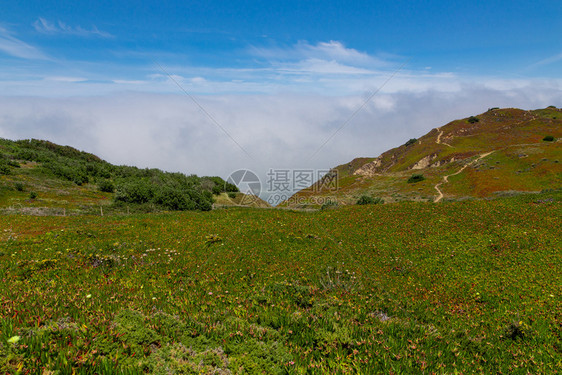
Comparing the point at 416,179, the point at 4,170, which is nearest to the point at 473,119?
the point at 416,179

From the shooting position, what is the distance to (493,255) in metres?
12.1

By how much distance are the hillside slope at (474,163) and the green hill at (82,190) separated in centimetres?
1731

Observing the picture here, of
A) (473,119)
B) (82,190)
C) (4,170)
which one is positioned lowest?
(82,190)

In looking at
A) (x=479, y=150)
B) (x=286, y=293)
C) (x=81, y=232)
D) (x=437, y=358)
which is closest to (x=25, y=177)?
(x=81, y=232)

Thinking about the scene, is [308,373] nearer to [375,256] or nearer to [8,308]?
[8,308]

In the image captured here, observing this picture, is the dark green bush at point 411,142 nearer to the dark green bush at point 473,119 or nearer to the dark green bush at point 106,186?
the dark green bush at point 473,119

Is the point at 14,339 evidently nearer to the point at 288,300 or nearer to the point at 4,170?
the point at 288,300

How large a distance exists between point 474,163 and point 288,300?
85.8m

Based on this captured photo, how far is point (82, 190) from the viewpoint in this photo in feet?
167

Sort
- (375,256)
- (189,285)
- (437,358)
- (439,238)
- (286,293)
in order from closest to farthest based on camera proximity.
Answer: (437,358), (286,293), (189,285), (375,256), (439,238)

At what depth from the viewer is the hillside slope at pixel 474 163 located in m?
56.1

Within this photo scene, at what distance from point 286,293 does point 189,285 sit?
10.0ft

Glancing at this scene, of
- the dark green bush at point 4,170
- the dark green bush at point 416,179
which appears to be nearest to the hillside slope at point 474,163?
the dark green bush at point 416,179

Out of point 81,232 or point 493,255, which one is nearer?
point 493,255
